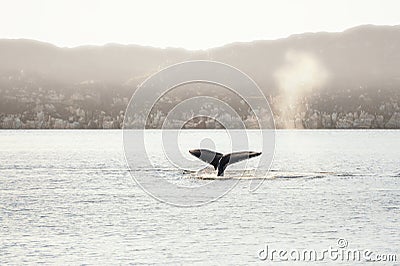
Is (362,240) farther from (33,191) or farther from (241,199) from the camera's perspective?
(33,191)

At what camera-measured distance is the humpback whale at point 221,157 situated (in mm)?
84125

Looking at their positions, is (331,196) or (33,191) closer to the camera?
(331,196)

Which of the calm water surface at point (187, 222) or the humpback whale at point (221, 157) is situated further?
the humpback whale at point (221, 157)

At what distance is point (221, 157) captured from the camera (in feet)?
281

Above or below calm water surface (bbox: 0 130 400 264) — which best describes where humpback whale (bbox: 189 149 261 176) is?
above

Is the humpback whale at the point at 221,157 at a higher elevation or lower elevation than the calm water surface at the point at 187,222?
higher

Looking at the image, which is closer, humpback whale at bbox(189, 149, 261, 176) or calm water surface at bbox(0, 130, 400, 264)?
calm water surface at bbox(0, 130, 400, 264)

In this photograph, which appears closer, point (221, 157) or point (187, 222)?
point (187, 222)

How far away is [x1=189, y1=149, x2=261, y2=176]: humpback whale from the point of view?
84.1 metres

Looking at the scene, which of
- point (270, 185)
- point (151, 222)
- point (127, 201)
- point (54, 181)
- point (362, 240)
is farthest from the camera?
point (54, 181)

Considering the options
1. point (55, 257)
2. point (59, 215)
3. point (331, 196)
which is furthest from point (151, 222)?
point (331, 196)

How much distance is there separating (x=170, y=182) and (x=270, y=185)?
11.7 m

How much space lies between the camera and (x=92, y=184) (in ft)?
277

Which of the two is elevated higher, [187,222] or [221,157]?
[221,157]
